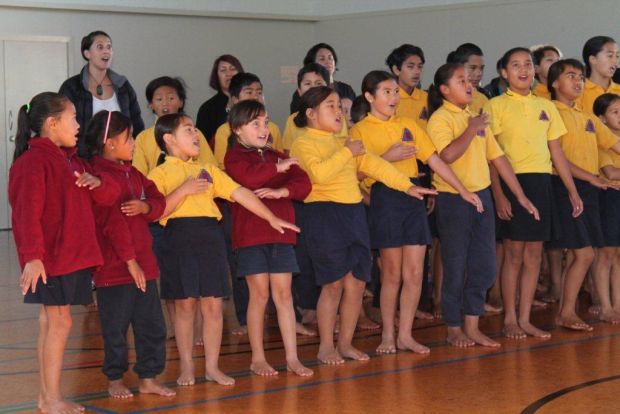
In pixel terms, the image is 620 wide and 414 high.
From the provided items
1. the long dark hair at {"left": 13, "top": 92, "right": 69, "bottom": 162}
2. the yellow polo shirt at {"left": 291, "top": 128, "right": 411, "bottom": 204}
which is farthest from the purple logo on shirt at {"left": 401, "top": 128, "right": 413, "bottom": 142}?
the long dark hair at {"left": 13, "top": 92, "right": 69, "bottom": 162}

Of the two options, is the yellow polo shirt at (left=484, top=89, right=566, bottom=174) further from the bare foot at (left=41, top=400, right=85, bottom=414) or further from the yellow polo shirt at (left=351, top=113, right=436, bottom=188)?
the bare foot at (left=41, top=400, right=85, bottom=414)

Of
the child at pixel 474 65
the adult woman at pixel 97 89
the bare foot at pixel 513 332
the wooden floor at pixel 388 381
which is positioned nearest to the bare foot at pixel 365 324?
the wooden floor at pixel 388 381

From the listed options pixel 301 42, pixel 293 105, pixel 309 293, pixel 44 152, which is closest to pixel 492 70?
pixel 301 42

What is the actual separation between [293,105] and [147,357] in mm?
2701

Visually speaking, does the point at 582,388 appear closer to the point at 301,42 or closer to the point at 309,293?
the point at 309,293

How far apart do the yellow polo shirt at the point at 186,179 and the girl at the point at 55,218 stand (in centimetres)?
49

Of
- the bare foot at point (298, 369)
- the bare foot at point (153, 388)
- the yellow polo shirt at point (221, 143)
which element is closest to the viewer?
the bare foot at point (153, 388)

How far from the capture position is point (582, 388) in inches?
181

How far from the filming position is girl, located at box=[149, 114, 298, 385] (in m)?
4.84

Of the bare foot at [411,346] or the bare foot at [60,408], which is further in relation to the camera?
the bare foot at [411,346]

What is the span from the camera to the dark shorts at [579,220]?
621 cm

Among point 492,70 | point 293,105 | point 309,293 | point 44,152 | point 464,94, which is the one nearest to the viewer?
point 44,152

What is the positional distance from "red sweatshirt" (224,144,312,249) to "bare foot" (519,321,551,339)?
1640 mm

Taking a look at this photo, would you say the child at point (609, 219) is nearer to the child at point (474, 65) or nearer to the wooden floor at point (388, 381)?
the wooden floor at point (388, 381)
